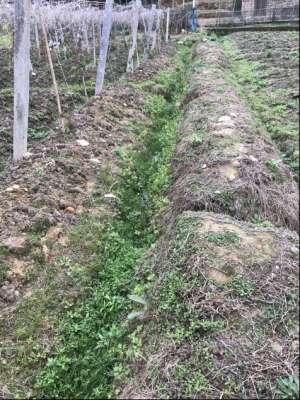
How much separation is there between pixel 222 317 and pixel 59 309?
1.46 metres

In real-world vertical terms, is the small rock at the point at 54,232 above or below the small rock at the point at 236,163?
below

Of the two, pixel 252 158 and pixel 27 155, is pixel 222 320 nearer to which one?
pixel 252 158

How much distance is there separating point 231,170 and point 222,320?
2.25 meters

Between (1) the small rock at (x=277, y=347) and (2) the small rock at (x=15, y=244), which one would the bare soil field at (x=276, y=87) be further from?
(2) the small rock at (x=15, y=244)

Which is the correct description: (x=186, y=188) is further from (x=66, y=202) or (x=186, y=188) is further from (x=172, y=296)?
(x=172, y=296)

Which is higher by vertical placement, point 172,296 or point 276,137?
point 276,137

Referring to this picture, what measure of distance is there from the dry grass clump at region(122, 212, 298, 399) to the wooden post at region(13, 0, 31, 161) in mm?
3192

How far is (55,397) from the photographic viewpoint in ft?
9.23

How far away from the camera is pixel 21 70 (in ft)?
17.4

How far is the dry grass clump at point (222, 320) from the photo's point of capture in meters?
2.41

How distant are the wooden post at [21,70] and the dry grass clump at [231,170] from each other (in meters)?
2.19

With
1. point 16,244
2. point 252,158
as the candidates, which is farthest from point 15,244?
point 252,158

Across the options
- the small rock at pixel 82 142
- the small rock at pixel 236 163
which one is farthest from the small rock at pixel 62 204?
the small rock at pixel 236 163

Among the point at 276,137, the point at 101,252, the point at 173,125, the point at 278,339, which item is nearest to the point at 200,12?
the point at 173,125
